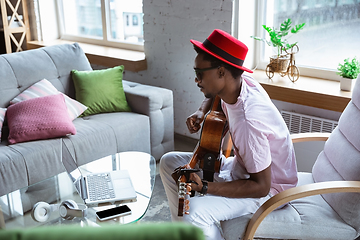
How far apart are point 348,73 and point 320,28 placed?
45 cm

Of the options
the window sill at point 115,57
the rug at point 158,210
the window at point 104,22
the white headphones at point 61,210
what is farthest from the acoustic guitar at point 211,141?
the window at point 104,22

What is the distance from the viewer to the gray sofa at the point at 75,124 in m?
2.23

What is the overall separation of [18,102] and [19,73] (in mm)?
Answer: 261

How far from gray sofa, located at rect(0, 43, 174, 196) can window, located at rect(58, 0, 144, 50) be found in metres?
0.99

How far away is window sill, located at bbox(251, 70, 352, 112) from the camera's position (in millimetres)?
2396

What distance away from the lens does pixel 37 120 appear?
2422 mm

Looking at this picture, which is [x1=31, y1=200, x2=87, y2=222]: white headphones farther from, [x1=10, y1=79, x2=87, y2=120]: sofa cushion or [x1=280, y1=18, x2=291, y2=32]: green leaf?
[x1=280, y1=18, x2=291, y2=32]: green leaf

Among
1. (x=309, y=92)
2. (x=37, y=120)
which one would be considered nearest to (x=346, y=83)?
(x=309, y=92)

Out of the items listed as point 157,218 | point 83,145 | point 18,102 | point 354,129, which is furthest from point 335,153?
point 18,102

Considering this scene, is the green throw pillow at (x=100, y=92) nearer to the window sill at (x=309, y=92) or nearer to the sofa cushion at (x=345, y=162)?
the window sill at (x=309, y=92)

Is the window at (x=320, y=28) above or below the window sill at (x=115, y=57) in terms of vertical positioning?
above

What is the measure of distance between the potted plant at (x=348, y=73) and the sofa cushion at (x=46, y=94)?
1.82 metres

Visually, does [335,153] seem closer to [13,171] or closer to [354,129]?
[354,129]

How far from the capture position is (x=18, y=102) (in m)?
2.59
